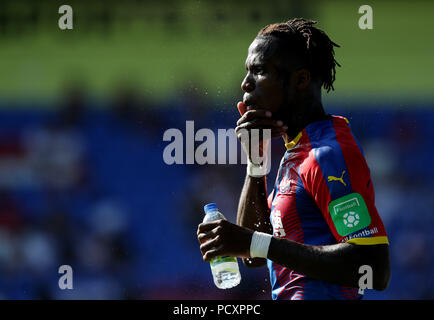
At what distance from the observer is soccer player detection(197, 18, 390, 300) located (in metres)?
2.65

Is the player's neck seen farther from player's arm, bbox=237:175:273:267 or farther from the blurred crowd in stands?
the blurred crowd in stands

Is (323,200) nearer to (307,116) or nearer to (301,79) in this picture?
(307,116)

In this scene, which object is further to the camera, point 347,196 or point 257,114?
point 257,114

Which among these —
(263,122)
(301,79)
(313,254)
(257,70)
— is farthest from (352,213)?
(257,70)

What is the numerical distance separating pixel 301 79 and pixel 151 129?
17.6ft

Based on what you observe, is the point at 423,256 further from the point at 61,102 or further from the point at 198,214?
the point at 61,102

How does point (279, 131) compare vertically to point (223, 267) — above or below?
above

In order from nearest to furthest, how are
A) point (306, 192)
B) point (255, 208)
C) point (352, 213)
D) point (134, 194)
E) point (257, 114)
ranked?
point (352, 213) → point (306, 192) → point (257, 114) → point (255, 208) → point (134, 194)

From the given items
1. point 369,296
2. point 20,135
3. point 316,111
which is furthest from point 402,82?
point 316,111

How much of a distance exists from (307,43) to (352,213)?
36.0 inches

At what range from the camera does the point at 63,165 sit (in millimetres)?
8188

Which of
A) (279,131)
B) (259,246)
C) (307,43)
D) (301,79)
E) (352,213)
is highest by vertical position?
(307,43)

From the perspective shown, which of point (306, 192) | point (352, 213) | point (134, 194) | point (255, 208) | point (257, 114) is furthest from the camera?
point (134, 194)

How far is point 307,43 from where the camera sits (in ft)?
10.2
